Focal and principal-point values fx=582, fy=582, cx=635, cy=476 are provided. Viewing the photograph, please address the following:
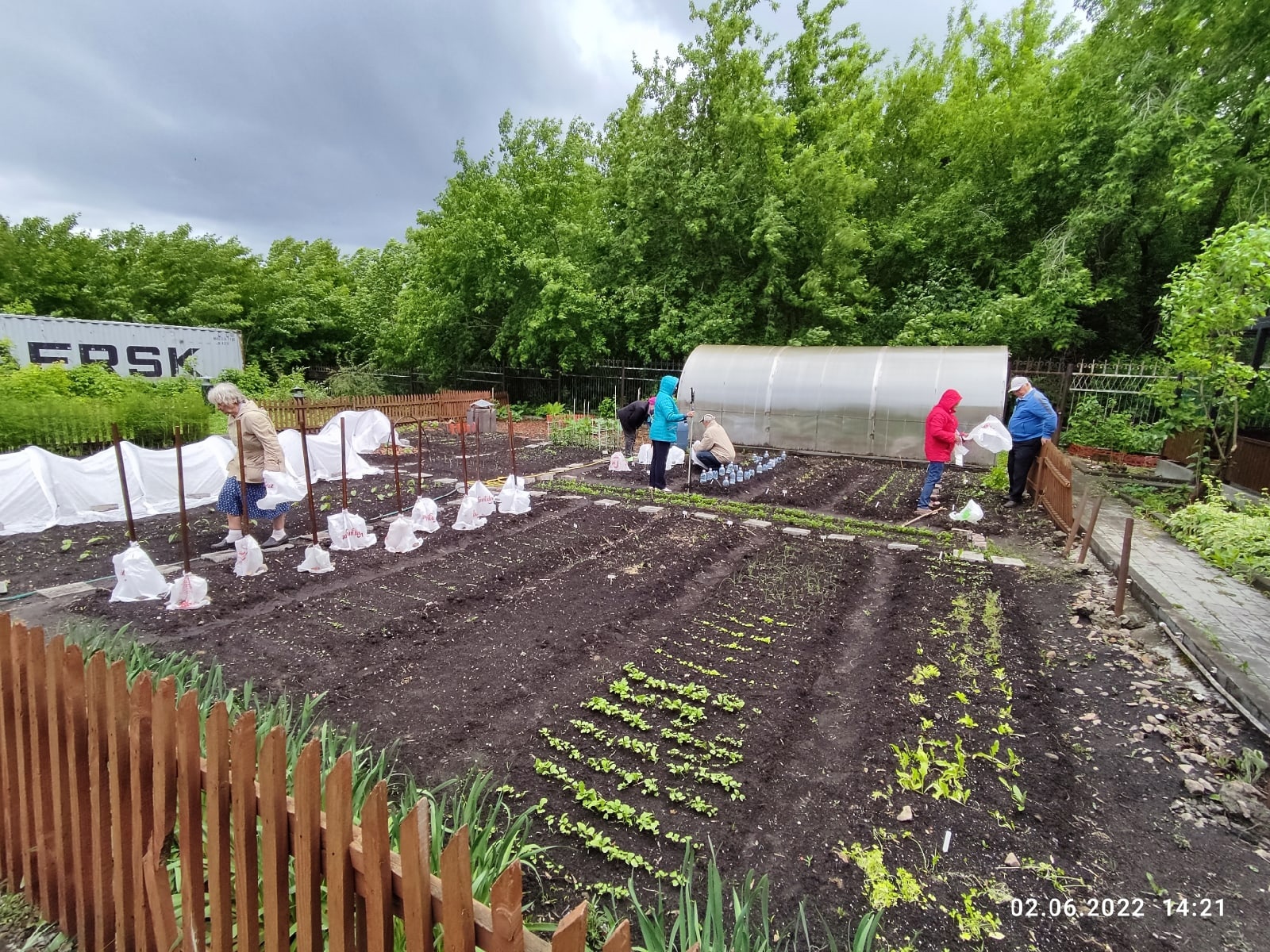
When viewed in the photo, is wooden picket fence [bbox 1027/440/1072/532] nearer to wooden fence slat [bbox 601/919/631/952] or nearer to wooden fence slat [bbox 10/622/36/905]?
wooden fence slat [bbox 601/919/631/952]

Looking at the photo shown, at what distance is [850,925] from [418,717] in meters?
2.40

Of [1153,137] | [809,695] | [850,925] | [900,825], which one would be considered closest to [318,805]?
[850,925]

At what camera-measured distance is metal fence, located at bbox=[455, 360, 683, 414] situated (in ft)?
59.6

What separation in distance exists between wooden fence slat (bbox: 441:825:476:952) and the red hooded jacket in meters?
8.07

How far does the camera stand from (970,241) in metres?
16.7

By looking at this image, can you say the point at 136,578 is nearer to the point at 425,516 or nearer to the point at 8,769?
the point at 425,516

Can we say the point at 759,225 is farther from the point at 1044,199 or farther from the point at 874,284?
the point at 1044,199

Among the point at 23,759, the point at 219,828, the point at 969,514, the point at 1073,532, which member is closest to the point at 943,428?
the point at 969,514

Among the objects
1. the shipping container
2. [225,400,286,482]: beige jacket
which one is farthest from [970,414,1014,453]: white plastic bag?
the shipping container

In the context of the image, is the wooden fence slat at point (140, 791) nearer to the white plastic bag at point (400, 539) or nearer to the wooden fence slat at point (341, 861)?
the wooden fence slat at point (341, 861)

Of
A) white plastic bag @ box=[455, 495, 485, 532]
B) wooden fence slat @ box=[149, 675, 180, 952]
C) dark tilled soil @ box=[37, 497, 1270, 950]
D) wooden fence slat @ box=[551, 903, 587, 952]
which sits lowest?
dark tilled soil @ box=[37, 497, 1270, 950]

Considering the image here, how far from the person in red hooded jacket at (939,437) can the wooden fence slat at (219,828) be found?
8098 mm

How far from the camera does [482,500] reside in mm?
7469
